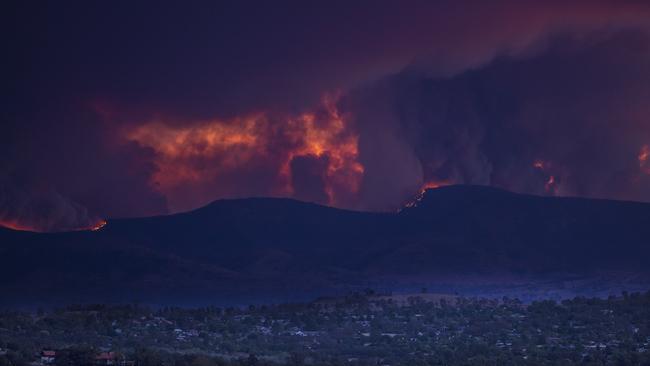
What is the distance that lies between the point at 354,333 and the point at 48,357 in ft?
88.1

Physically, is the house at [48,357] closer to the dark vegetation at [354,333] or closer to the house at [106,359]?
the dark vegetation at [354,333]

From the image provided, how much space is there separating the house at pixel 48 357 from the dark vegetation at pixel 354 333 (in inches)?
20.1

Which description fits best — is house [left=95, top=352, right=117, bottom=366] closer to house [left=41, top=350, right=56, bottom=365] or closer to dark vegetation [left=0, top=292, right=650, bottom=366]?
dark vegetation [left=0, top=292, right=650, bottom=366]

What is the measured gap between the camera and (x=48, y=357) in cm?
5869

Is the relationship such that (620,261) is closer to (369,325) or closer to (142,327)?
(369,325)

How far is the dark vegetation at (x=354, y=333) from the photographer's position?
6588 cm

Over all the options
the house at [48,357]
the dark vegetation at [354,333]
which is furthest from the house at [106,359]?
the house at [48,357]

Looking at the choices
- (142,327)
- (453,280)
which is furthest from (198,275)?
(142,327)

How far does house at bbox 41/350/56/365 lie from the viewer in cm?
5744

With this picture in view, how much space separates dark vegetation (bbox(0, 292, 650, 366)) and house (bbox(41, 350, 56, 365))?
0.51 m

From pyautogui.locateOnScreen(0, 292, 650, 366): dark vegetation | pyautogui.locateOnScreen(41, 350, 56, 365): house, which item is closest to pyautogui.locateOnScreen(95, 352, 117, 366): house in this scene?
pyautogui.locateOnScreen(0, 292, 650, 366): dark vegetation

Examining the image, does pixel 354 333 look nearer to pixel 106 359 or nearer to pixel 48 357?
pixel 106 359

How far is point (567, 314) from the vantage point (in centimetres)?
8800

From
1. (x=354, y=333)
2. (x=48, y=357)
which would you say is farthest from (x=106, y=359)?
(x=354, y=333)
